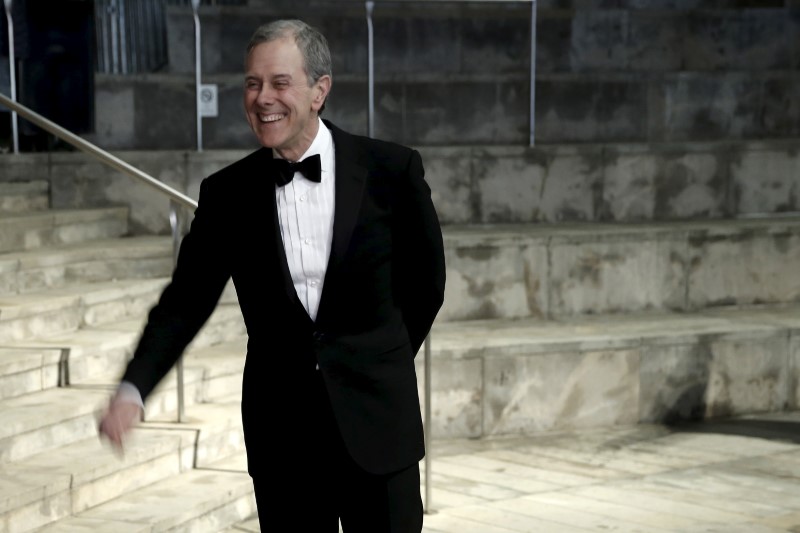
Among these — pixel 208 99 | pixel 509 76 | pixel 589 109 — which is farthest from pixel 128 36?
pixel 589 109


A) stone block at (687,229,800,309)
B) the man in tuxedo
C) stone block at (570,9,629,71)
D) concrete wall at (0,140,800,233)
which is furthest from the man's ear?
stone block at (570,9,629,71)

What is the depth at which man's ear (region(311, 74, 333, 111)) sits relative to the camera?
106 inches

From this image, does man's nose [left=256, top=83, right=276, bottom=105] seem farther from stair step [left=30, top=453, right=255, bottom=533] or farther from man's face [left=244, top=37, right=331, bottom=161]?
stair step [left=30, top=453, right=255, bottom=533]

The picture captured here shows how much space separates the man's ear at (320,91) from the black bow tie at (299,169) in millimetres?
104

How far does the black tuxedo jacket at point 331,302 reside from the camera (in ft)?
9.04

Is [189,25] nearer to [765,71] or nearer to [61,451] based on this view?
[765,71]

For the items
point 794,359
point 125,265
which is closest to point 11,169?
point 125,265

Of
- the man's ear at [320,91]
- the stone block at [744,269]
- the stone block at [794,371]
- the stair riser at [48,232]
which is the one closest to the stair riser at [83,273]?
the stair riser at [48,232]

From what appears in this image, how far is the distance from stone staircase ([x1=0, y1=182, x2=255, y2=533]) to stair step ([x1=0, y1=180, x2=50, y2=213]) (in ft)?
0.08

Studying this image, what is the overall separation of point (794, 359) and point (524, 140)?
251 cm

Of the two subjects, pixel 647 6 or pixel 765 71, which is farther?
pixel 647 6

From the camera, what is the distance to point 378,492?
2.78 meters

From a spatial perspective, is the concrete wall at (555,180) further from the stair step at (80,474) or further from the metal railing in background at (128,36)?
the stair step at (80,474)

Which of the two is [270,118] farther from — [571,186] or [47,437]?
[571,186]
